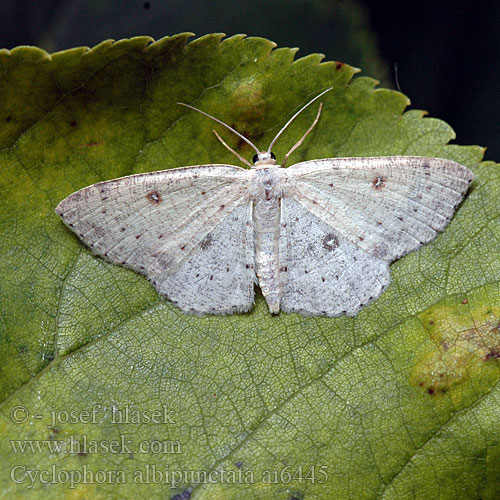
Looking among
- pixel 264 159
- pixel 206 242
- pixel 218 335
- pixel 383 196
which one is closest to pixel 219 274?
pixel 206 242

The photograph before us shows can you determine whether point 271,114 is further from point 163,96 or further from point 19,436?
point 19,436

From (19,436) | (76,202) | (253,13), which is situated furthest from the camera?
(253,13)

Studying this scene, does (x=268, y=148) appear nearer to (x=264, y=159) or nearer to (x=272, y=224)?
(x=264, y=159)

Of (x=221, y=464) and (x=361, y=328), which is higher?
(x=361, y=328)

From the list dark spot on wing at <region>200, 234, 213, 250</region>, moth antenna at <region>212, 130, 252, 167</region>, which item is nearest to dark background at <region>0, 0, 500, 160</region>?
moth antenna at <region>212, 130, 252, 167</region>

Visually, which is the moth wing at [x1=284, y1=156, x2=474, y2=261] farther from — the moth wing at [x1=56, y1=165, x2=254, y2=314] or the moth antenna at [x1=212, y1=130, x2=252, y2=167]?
the moth wing at [x1=56, y1=165, x2=254, y2=314]

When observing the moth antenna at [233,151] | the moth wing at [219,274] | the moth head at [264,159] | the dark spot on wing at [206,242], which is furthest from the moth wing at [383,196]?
the dark spot on wing at [206,242]

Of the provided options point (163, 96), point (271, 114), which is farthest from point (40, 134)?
point (271, 114)
